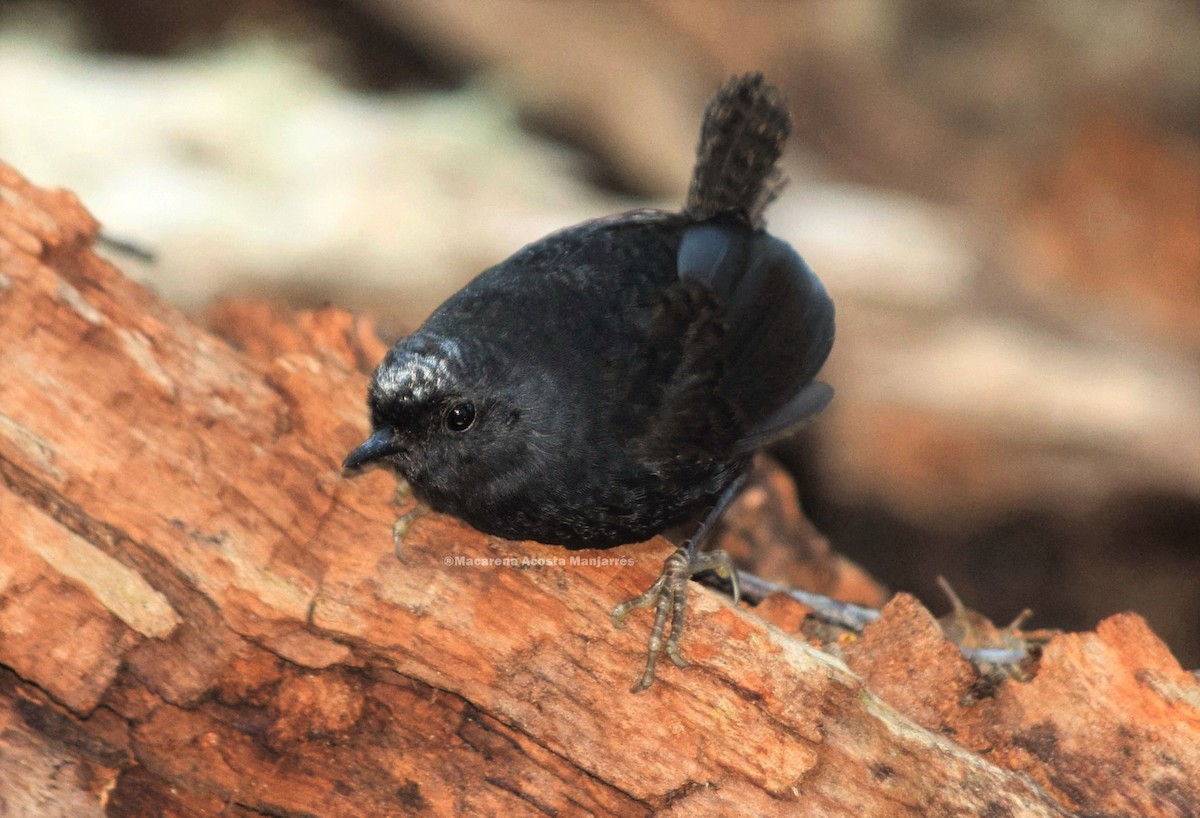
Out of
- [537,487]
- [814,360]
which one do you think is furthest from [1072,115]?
[537,487]

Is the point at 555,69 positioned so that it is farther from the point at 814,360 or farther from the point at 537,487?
the point at 537,487

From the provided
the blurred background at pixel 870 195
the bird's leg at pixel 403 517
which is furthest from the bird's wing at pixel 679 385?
the blurred background at pixel 870 195

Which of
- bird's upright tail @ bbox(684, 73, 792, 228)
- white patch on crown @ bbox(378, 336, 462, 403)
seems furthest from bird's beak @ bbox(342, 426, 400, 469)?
bird's upright tail @ bbox(684, 73, 792, 228)

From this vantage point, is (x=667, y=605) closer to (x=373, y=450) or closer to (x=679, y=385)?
(x=679, y=385)

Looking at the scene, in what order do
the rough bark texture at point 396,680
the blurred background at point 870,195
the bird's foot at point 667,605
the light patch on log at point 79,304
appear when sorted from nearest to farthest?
the rough bark texture at point 396,680 → the bird's foot at point 667,605 → the light patch on log at point 79,304 → the blurred background at point 870,195

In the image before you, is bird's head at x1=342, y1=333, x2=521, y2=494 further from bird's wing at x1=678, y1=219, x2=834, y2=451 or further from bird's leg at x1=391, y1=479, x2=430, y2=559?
bird's wing at x1=678, y1=219, x2=834, y2=451

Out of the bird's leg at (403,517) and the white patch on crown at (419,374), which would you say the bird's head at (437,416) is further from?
the bird's leg at (403,517)

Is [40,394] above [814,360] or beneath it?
beneath

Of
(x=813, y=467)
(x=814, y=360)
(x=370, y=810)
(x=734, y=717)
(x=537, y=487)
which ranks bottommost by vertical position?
(x=370, y=810)
